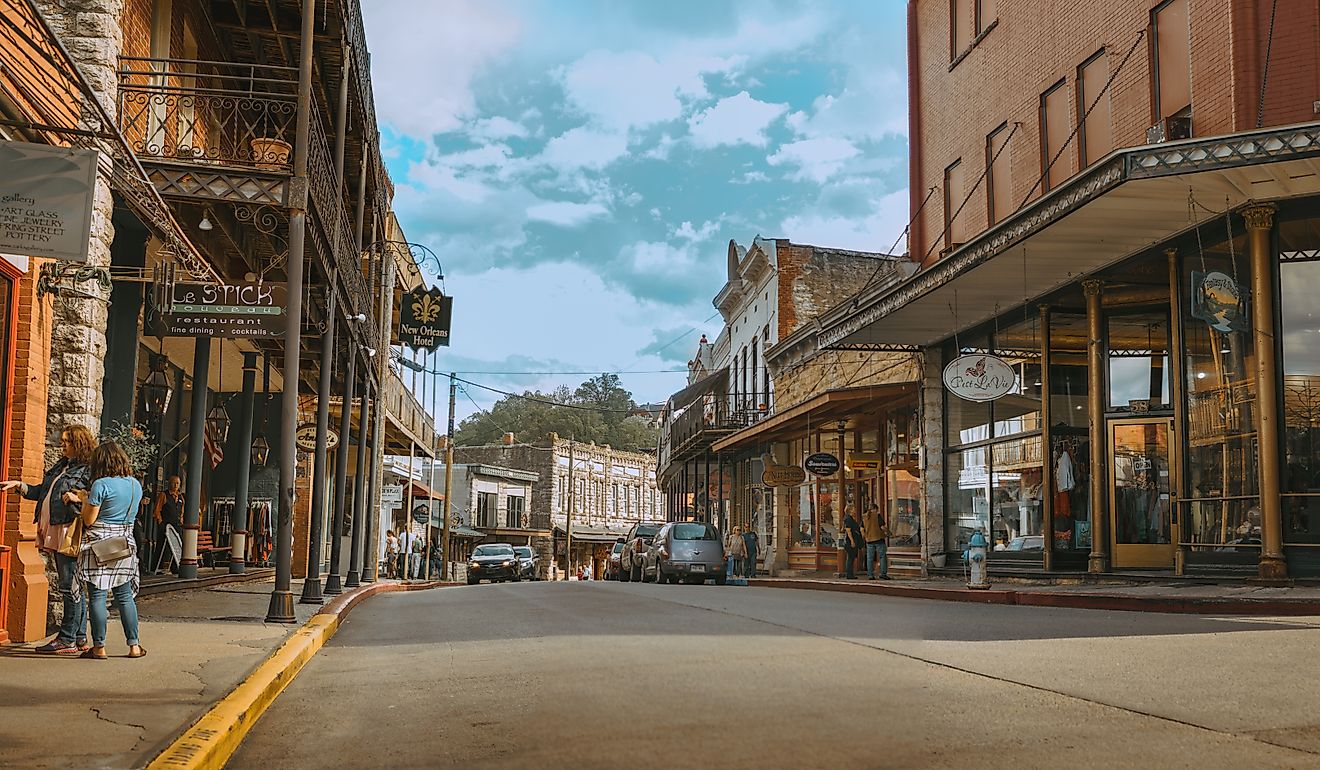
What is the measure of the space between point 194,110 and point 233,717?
36.5 feet

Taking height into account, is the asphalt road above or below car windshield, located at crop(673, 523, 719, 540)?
below

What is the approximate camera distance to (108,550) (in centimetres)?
857

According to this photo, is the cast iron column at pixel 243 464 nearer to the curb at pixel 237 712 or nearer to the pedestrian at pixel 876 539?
the curb at pixel 237 712

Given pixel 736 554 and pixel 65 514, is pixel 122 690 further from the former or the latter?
pixel 736 554

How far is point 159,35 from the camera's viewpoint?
15648 millimetres

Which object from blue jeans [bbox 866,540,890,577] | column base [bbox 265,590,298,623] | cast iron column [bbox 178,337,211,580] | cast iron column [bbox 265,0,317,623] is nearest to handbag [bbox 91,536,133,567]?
cast iron column [bbox 265,0,317,623]

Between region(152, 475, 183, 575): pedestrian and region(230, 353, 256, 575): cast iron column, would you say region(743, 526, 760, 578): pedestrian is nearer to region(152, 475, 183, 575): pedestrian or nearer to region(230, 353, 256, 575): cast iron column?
region(230, 353, 256, 575): cast iron column

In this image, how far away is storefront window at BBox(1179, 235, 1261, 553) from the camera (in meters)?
14.9

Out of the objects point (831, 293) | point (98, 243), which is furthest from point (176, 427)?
point (831, 293)

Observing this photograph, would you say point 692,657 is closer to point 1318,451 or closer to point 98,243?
point 98,243

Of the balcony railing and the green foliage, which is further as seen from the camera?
the green foliage

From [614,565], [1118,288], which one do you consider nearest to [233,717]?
[1118,288]

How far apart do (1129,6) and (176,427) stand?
17.4 metres

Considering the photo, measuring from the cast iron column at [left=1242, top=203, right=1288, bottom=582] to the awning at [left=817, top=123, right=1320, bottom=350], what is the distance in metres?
0.50
